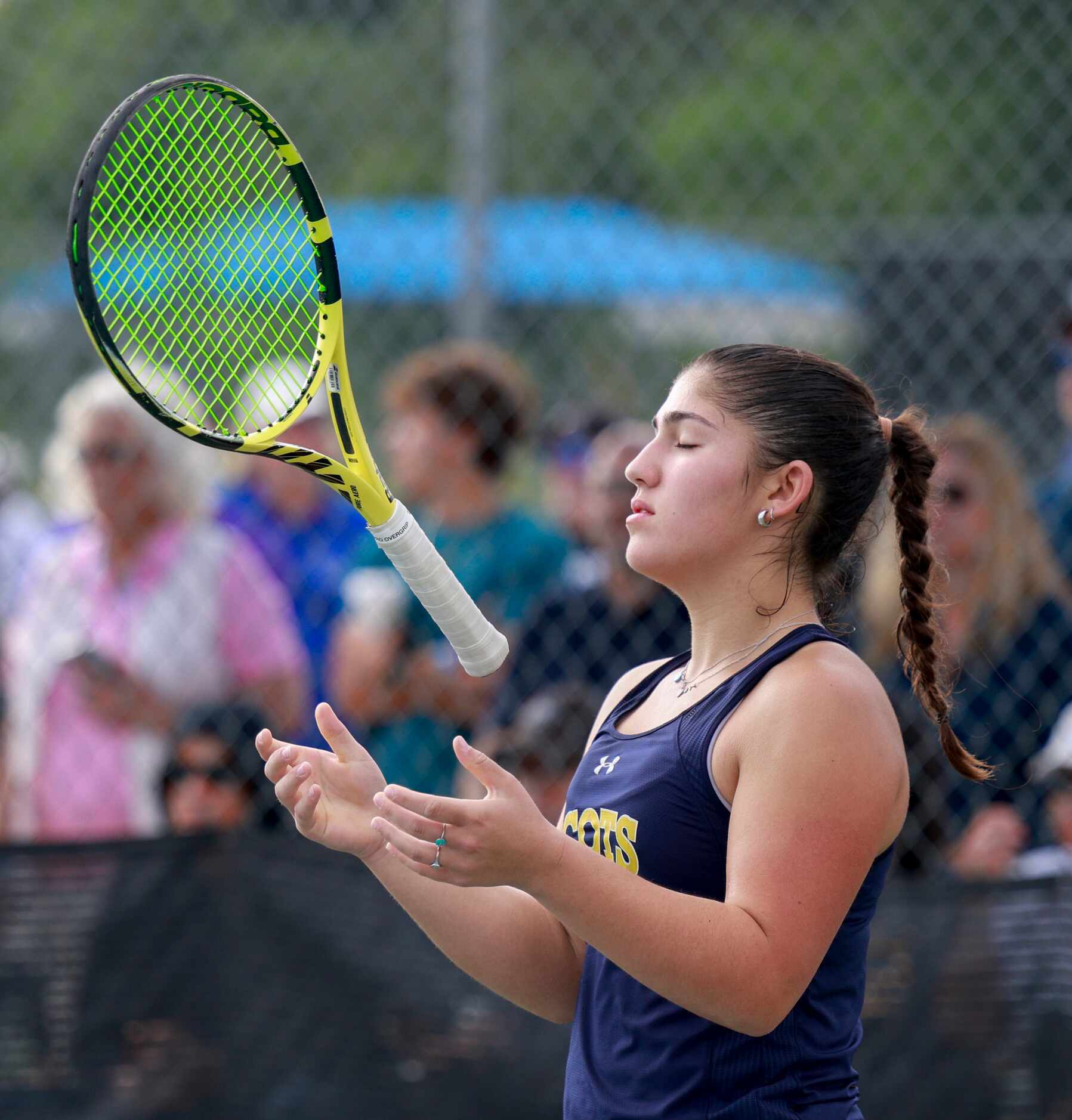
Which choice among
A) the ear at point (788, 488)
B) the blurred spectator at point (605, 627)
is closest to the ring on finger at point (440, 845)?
the ear at point (788, 488)

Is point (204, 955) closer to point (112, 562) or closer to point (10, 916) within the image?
point (10, 916)

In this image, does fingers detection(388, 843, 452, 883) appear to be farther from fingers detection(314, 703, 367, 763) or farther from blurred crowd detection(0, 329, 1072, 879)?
A: blurred crowd detection(0, 329, 1072, 879)

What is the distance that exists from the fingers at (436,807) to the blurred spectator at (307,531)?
2088mm

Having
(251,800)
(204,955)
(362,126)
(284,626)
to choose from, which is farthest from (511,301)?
(204,955)

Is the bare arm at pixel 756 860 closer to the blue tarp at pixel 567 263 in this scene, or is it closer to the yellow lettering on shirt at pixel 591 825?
the yellow lettering on shirt at pixel 591 825

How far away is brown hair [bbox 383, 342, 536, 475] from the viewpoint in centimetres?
333

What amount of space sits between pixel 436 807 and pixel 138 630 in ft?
7.02

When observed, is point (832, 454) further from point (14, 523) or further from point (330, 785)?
point (14, 523)

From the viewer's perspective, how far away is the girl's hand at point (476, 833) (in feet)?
4.22

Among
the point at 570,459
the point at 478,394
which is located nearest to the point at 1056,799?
the point at 478,394

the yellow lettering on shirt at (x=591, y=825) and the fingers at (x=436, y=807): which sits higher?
the fingers at (x=436, y=807)

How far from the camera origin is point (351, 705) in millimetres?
3330

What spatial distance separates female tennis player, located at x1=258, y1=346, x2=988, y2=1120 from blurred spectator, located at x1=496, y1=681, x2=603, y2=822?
128 cm

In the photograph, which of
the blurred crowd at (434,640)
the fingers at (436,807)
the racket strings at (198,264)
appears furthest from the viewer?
the blurred crowd at (434,640)
